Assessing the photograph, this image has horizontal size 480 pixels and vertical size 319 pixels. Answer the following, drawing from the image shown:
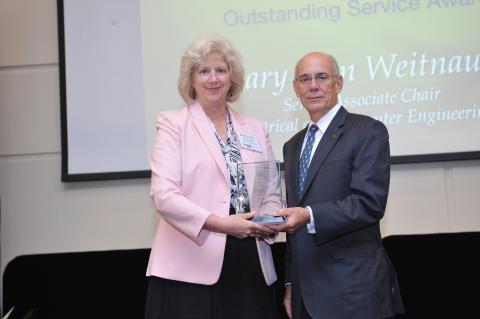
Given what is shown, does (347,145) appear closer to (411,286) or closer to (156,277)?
(156,277)

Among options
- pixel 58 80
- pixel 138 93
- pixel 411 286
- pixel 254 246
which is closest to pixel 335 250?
pixel 254 246

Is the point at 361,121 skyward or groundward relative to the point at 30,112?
groundward

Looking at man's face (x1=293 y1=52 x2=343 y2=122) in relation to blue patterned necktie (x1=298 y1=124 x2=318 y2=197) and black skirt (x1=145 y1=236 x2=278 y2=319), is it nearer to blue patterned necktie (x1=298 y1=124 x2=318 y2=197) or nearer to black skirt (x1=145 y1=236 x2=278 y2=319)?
blue patterned necktie (x1=298 y1=124 x2=318 y2=197)

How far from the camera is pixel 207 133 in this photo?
2551mm

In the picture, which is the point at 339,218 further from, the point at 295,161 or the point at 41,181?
the point at 41,181

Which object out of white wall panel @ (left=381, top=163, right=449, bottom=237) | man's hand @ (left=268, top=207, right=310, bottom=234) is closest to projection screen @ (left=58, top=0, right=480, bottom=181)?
white wall panel @ (left=381, top=163, right=449, bottom=237)

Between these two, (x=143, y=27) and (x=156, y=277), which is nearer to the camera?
(x=156, y=277)

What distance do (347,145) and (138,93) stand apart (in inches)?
76.0

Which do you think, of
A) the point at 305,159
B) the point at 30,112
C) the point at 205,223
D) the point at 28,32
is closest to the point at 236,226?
the point at 205,223

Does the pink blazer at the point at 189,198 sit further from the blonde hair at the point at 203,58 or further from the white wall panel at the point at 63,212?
the white wall panel at the point at 63,212

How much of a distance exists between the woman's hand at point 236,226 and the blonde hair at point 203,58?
0.63 meters

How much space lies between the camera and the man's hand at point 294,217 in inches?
86.5

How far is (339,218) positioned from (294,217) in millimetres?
162

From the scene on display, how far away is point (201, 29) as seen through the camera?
3.83 meters
